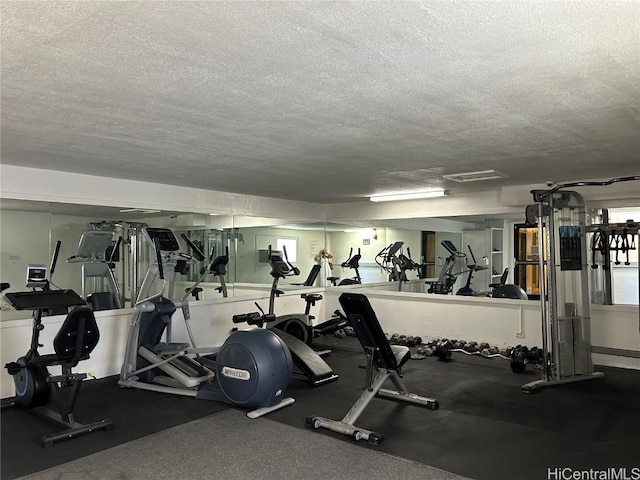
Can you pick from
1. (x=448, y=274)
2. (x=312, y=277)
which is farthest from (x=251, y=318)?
(x=448, y=274)

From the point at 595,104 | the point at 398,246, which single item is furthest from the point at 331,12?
the point at 398,246

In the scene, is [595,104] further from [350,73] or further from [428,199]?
[428,199]

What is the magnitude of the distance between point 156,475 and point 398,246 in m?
5.31

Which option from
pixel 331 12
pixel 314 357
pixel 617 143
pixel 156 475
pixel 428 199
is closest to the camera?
pixel 331 12

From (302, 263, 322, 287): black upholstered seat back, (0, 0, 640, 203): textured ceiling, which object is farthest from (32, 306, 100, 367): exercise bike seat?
(302, 263, 322, 287): black upholstered seat back

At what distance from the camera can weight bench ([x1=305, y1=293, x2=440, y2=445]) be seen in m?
3.42

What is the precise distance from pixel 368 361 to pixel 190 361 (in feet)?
6.43

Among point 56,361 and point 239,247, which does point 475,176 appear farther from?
point 56,361

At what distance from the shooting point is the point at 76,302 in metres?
3.81

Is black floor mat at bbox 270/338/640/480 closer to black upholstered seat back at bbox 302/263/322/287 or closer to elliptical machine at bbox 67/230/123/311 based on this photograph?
elliptical machine at bbox 67/230/123/311

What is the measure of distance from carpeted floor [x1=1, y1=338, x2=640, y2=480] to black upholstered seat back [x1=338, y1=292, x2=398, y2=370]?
1.52 ft

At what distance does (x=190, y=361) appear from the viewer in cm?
477

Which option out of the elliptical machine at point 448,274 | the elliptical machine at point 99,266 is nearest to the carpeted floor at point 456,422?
the elliptical machine at point 99,266

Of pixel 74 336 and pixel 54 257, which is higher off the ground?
pixel 54 257
